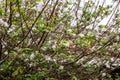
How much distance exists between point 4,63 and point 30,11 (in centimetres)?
64

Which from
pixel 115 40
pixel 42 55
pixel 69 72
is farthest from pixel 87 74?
pixel 42 55

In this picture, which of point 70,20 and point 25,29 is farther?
point 70,20

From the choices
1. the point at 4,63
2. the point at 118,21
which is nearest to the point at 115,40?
the point at 118,21

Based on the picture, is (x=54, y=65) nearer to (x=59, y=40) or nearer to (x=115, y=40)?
(x=59, y=40)

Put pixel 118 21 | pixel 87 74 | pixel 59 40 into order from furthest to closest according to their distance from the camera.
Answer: pixel 118 21 → pixel 87 74 → pixel 59 40

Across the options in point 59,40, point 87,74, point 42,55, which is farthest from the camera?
point 87,74

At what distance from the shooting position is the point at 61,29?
385 centimetres

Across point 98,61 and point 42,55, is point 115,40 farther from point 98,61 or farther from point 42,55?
point 42,55

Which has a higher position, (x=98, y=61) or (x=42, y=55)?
(x=98, y=61)

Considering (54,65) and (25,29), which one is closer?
(25,29)

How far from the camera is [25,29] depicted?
3.36 meters

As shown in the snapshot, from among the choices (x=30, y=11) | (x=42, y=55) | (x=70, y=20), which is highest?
(x=70, y=20)

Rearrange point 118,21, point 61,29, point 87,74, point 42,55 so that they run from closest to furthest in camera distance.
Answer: point 42,55 < point 61,29 < point 87,74 < point 118,21

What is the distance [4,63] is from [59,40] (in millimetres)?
661
